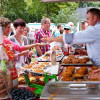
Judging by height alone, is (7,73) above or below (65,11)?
below

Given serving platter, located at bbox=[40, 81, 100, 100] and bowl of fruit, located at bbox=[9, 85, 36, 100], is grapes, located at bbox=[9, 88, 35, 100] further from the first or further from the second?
serving platter, located at bbox=[40, 81, 100, 100]

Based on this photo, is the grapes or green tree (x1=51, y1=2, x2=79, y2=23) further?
green tree (x1=51, y1=2, x2=79, y2=23)

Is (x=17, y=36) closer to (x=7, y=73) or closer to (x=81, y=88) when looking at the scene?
(x=7, y=73)

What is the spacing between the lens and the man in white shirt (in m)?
2.58

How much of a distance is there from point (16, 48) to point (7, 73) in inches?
60.6

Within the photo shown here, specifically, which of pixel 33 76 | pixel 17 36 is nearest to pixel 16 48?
pixel 17 36

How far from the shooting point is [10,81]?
4.97 ft

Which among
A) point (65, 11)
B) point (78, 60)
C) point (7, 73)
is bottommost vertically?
point (78, 60)

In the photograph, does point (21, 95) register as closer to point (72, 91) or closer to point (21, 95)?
point (21, 95)

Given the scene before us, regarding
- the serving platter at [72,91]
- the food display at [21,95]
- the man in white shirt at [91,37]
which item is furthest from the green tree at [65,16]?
the food display at [21,95]

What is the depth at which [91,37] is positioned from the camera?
2670 millimetres

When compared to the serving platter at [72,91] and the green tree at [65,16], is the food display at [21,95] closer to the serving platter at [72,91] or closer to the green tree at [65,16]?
the serving platter at [72,91]

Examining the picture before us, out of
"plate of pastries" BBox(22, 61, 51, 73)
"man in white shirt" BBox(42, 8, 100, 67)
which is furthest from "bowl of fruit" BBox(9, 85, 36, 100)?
"man in white shirt" BBox(42, 8, 100, 67)

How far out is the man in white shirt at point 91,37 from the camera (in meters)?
2.58
